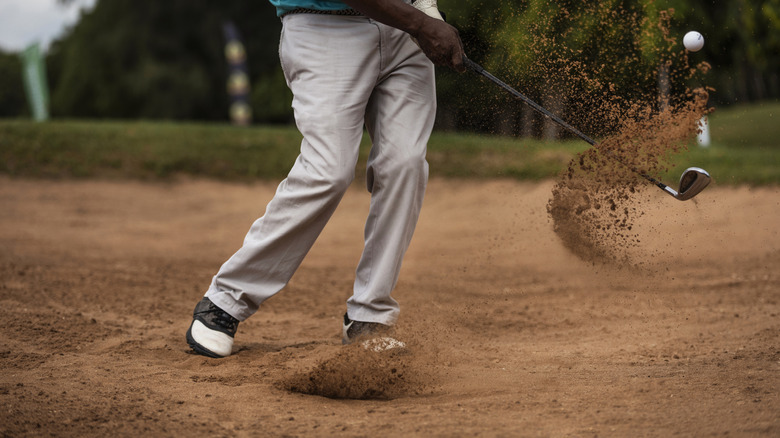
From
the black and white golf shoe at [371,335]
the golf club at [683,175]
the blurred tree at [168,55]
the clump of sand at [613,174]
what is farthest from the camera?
the blurred tree at [168,55]

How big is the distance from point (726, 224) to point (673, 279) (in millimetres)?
2001

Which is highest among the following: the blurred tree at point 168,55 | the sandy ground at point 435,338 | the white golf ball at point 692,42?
the white golf ball at point 692,42

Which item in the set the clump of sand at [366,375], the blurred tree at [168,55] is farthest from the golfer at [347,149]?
the blurred tree at [168,55]

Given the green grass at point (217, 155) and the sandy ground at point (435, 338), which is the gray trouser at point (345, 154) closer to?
the sandy ground at point (435, 338)

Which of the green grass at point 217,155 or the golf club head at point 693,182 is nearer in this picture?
the golf club head at point 693,182

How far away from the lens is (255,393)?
2.36m

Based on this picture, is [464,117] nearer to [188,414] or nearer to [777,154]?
[188,414]

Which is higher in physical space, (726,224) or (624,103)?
(624,103)

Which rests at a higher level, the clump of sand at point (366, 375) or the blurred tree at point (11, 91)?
the clump of sand at point (366, 375)

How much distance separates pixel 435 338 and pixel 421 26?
1218mm

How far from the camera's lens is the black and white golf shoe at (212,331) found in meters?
2.74

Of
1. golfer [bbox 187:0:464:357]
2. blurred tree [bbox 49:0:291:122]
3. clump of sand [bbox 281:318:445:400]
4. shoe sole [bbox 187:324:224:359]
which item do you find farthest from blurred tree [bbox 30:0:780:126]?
shoe sole [bbox 187:324:224:359]

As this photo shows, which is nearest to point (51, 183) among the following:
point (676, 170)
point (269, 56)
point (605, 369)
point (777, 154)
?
point (676, 170)

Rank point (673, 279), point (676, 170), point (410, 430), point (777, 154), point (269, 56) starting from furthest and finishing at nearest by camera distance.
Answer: point (269, 56), point (777, 154), point (676, 170), point (673, 279), point (410, 430)
